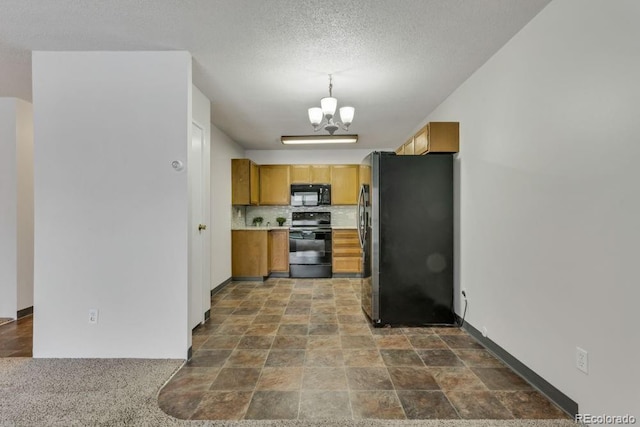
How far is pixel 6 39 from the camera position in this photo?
7.45 feet

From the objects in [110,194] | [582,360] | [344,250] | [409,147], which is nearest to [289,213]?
[344,250]

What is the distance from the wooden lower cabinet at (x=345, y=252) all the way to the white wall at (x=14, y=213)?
423 centimetres

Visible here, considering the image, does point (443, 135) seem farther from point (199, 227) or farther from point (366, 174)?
point (199, 227)

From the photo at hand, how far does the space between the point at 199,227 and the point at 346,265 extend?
3050 mm

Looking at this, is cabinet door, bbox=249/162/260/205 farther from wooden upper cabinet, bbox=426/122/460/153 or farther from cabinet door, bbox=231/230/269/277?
wooden upper cabinet, bbox=426/122/460/153

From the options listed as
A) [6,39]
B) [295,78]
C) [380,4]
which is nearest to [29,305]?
[6,39]

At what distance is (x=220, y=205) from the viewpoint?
469cm

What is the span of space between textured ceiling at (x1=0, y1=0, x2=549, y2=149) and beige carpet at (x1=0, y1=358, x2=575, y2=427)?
248 centimetres

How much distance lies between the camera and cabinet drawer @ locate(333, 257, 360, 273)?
5543 mm

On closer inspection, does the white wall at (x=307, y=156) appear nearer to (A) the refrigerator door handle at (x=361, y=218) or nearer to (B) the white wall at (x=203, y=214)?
(A) the refrigerator door handle at (x=361, y=218)

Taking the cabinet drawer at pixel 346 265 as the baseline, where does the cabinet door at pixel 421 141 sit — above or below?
above

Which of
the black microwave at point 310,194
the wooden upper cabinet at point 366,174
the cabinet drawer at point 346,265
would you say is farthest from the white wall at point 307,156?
the wooden upper cabinet at point 366,174

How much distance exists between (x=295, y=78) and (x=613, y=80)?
2315 mm

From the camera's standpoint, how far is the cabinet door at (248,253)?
526cm
